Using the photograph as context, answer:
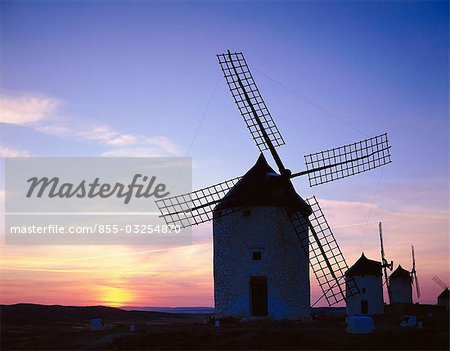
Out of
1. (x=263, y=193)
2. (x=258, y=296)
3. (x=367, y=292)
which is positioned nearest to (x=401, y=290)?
(x=367, y=292)

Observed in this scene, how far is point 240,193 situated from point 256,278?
3.98 m

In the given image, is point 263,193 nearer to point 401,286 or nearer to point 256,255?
point 256,255

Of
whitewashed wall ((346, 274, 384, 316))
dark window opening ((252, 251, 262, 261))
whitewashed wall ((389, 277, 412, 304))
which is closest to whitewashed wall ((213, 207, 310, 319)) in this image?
dark window opening ((252, 251, 262, 261))

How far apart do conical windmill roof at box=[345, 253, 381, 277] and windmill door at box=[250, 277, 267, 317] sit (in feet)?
63.9

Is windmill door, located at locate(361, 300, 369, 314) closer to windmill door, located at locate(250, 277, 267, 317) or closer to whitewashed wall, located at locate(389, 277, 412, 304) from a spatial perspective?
whitewashed wall, located at locate(389, 277, 412, 304)

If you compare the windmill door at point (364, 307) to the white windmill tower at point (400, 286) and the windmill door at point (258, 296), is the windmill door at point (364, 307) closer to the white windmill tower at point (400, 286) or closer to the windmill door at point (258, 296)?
the white windmill tower at point (400, 286)

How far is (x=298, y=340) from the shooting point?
20.1m

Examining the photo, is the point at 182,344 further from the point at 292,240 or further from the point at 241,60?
the point at 241,60

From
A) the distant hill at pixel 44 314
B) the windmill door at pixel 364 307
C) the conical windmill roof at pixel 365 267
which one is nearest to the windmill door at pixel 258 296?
the conical windmill roof at pixel 365 267

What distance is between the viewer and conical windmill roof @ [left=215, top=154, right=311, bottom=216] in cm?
2655

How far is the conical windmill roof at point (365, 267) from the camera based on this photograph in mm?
43906

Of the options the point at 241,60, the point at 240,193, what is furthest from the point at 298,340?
the point at 241,60

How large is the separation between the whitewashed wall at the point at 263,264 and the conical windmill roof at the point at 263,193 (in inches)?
16.3

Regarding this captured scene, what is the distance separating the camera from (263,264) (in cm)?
2628
